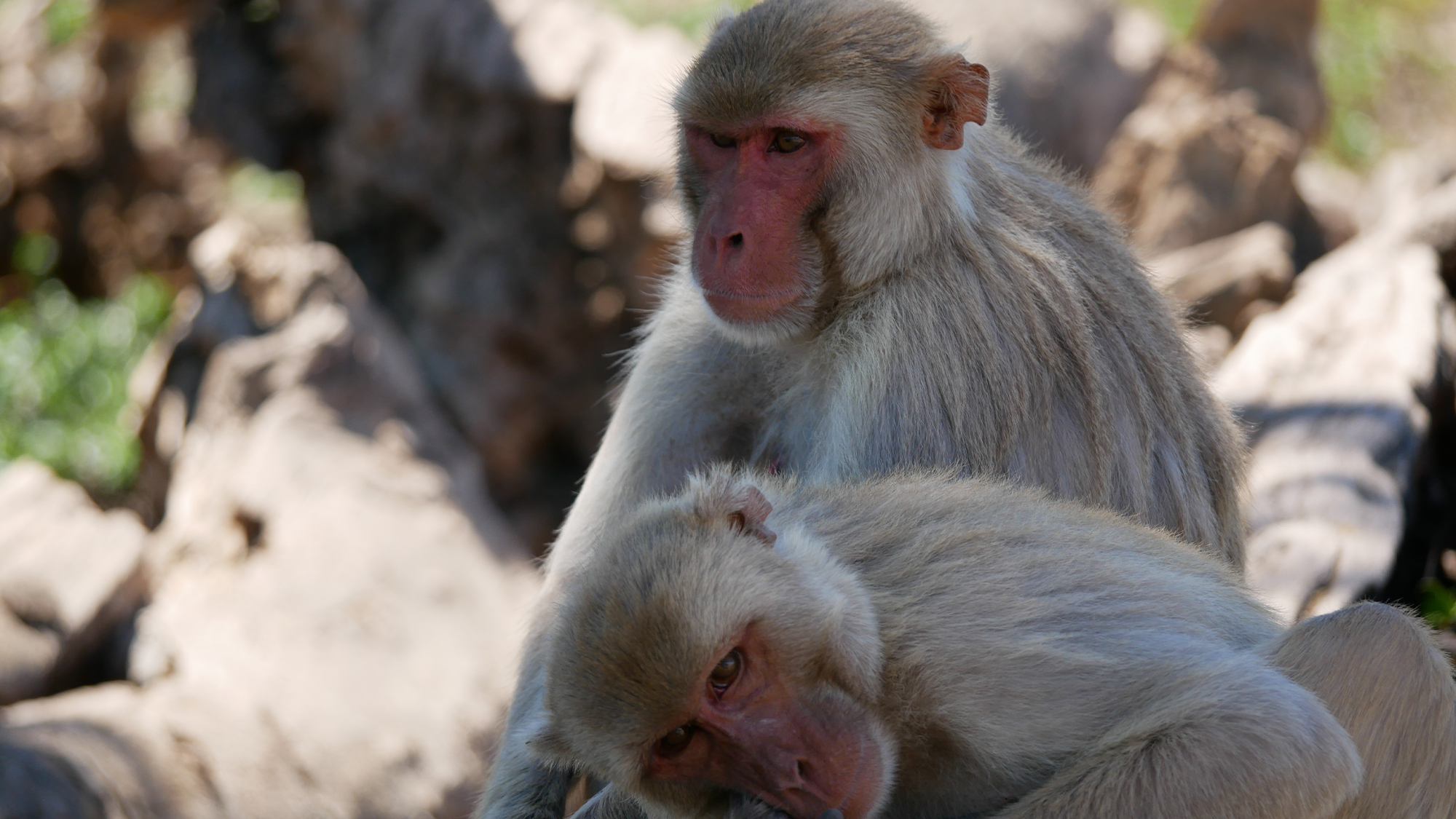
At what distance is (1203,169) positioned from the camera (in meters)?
7.87

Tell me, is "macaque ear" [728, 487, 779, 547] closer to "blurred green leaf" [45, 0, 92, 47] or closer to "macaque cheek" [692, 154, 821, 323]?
"macaque cheek" [692, 154, 821, 323]

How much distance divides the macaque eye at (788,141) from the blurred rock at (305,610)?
278 centimetres

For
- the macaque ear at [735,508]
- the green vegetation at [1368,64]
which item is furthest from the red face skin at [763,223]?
the green vegetation at [1368,64]

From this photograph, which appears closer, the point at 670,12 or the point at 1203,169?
the point at 1203,169

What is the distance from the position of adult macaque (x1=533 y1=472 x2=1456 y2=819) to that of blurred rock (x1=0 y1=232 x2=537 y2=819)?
91.5 inches

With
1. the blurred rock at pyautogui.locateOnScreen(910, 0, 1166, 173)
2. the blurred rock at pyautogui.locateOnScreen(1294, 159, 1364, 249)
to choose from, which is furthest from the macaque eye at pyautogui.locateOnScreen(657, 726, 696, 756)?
the blurred rock at pyautogui.locateOnScreen(910, 0, 1166, 173)

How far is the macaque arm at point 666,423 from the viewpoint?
3.65 m

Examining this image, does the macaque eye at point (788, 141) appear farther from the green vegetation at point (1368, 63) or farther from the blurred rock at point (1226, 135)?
the green vegetation at point (1368, 63)

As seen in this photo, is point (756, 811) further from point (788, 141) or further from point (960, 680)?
point (788, 141)

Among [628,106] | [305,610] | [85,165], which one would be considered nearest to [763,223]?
[305,610]

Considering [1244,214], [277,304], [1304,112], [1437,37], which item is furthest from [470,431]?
[1437,37]

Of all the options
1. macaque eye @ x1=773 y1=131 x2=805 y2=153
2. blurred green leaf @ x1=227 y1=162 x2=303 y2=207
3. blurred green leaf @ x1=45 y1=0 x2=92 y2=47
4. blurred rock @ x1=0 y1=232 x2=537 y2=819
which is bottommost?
blurred green leaf @ x1=227 y1=162 x2=303 y2=207

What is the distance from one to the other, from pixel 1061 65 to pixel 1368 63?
484 cm

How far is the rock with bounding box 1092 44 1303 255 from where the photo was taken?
7734 millimetres
